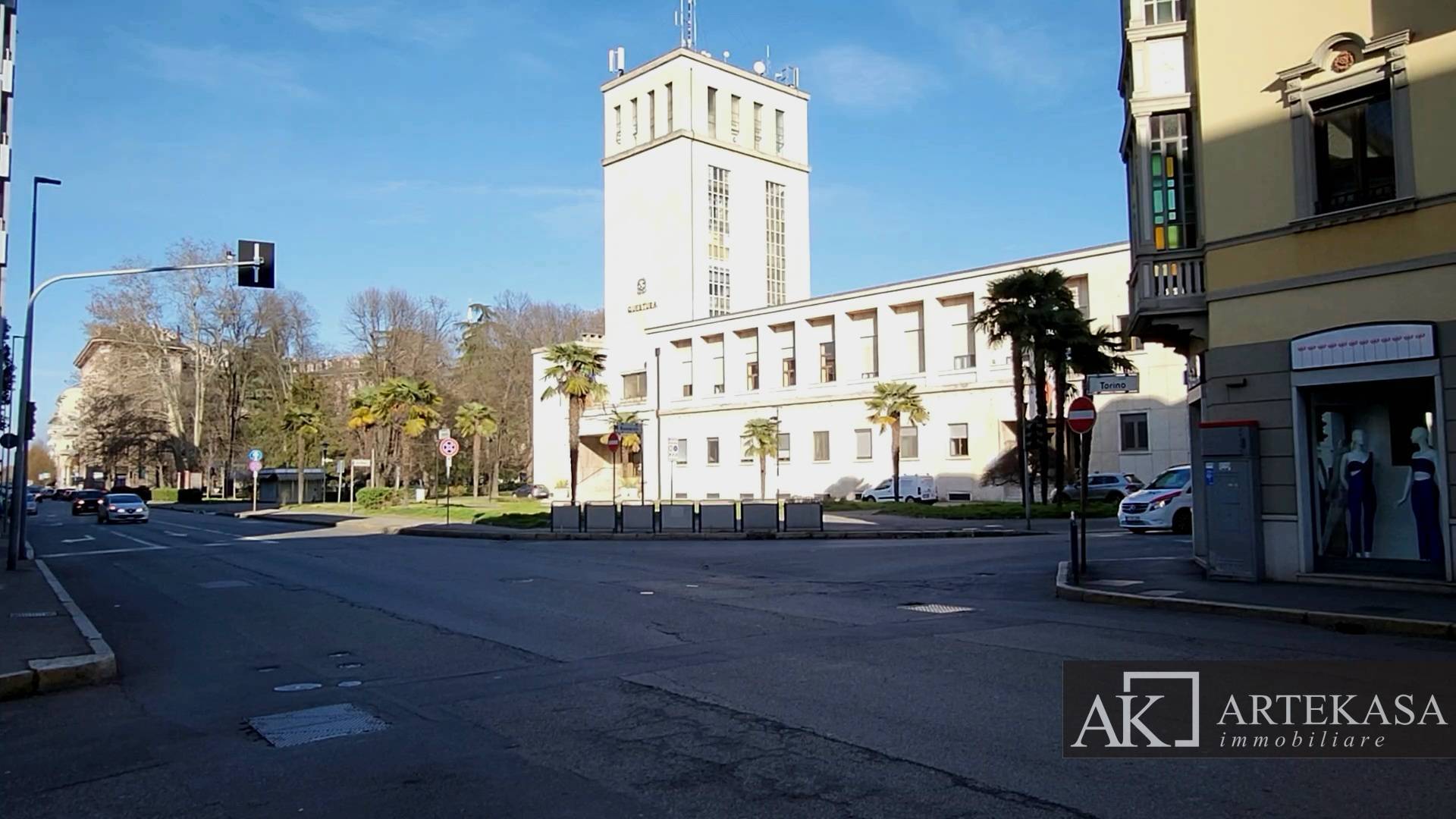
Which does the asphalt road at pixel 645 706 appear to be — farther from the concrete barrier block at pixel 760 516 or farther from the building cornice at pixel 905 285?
the building cornice at pixel 905 285

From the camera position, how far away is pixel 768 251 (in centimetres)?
9031

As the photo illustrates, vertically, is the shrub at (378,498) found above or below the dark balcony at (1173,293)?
below

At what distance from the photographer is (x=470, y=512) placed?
4753 cm

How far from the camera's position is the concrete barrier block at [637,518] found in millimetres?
32094

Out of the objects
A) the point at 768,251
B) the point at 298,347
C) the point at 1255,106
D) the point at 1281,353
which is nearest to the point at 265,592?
the point at 1281,353

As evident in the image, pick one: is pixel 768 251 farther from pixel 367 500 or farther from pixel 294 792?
pixel 294 792

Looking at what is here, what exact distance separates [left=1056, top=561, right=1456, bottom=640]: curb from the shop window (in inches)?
107

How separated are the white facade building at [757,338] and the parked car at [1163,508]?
27.1 m

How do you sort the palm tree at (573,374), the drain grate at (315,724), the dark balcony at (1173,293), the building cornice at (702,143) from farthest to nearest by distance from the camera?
1. the building cornice at (702,143)
2. the palm tree at (573,374)
3. the dark balcony at (1173,293)
4. the drain grate at (315,724)

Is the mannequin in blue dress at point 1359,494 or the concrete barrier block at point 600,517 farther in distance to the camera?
the concrete barrier block at point 600,517

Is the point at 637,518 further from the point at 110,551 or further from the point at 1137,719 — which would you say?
the point at 1137,719

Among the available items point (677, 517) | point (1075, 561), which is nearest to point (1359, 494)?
point (1075, 561)

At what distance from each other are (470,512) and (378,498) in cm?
1013

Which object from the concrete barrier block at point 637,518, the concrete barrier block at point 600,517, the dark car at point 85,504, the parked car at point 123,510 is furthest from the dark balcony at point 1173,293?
the dark car at point 85,504
